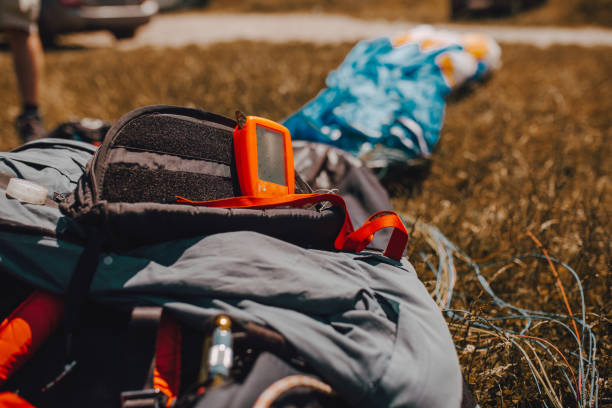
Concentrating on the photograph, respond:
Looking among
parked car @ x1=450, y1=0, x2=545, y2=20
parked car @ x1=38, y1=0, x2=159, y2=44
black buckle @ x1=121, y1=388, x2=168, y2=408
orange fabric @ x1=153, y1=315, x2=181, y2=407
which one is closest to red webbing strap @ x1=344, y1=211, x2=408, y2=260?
orange fabric @ x1=153, y1=315, x2=181, y2=407

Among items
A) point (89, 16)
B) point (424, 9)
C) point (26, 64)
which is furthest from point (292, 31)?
point (26, 64)

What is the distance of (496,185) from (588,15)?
11150mm

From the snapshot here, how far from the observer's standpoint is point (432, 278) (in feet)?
5.91

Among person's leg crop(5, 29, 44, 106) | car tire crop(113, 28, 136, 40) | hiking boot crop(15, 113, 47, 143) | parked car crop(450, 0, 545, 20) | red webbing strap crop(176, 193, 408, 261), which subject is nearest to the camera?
red webbing strap crop(176, 193, 408, 261)

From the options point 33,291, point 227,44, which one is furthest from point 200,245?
point 227,44

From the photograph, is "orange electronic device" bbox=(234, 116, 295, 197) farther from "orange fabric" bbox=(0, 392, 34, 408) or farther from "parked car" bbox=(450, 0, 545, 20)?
"parked car" bbox=(450, 0, 545, 20)

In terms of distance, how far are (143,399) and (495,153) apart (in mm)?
2648

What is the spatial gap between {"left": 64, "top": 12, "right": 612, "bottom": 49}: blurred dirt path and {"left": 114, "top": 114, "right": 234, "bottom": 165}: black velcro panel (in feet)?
19.8

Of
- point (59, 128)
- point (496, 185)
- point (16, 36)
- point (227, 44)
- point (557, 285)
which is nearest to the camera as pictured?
point (557, 285)

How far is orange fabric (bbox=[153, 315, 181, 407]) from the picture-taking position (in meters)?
0.95

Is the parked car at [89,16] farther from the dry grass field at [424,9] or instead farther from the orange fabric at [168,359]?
the orange fabric at [168,359]

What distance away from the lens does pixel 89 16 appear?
21.6 ft

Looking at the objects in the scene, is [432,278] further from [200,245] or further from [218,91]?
[218,91]

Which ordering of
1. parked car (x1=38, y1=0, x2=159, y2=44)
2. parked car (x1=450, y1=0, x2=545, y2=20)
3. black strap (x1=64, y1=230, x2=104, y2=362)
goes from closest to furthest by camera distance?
black strap (x1=64, y1=230, x2=104, y2=362)
parked car (x1=38, y1=0, x2=159, y2=44)
parked car (x1=450, y1=0, x2=545, y2=20)
